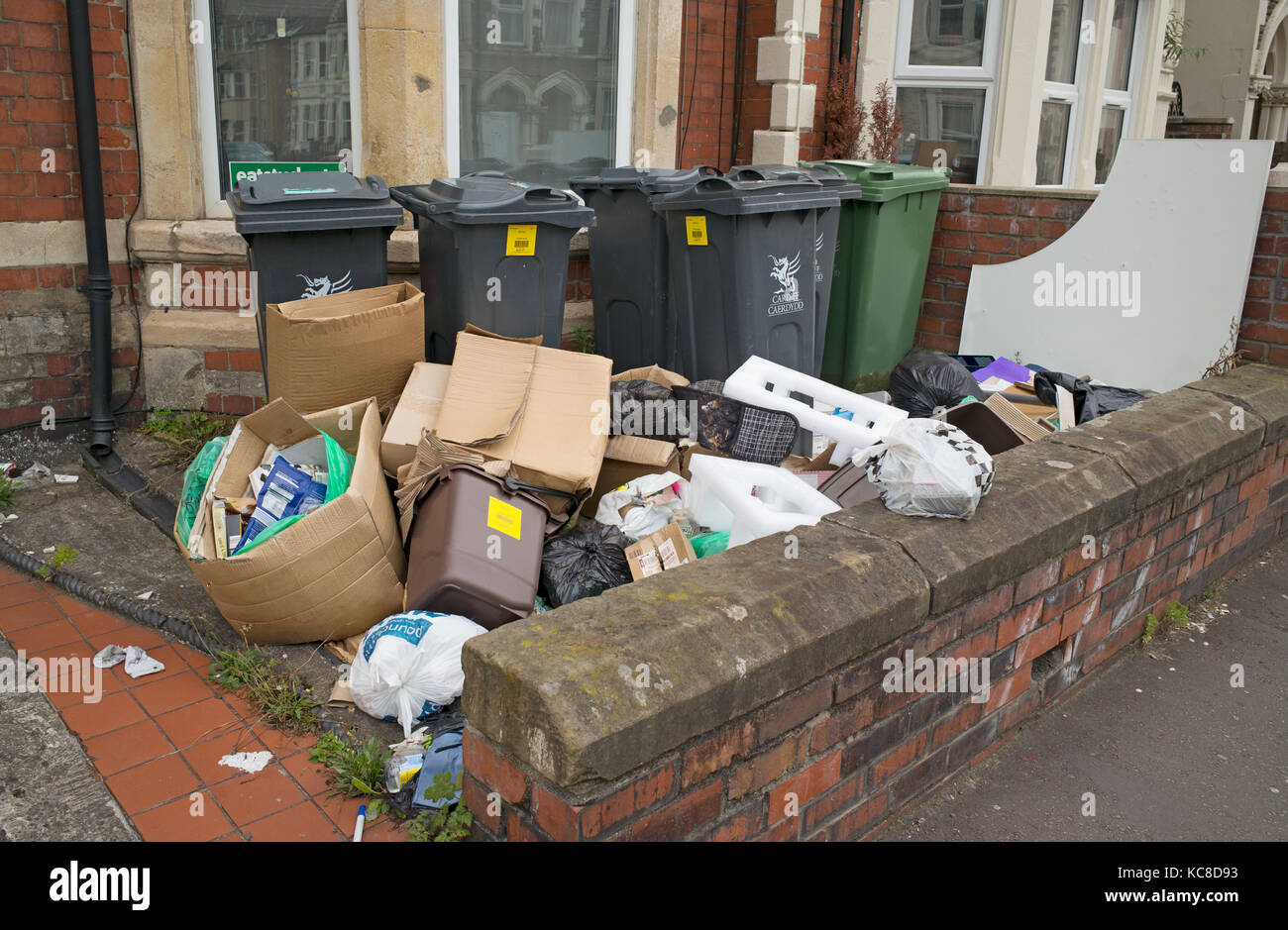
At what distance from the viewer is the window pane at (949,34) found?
8141 millimetres

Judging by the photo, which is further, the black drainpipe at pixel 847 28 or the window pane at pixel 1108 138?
the window pane at pixel 1108 138

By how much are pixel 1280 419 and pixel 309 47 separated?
4857 millimetres

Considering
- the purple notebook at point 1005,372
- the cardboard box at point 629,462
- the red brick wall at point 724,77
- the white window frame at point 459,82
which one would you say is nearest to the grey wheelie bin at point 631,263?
the white window frame at point 459,82

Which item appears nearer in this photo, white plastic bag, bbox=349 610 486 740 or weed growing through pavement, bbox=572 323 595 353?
white plastic bag, bbox=349 610 486 740

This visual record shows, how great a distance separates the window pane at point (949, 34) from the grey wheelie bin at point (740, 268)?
374cm

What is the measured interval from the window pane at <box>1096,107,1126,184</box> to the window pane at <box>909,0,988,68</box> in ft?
8.34

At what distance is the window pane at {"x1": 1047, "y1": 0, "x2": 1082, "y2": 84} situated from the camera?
8.84 meters

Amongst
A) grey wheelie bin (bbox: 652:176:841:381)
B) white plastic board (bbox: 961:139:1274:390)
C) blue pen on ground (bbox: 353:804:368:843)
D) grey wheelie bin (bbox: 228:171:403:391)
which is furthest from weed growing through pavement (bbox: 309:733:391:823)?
white plastic board (bbox: 961:139:1274:390)

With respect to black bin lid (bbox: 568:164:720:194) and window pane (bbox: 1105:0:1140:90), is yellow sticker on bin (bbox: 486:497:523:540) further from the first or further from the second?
window pane (bbox: 1105:0:1140:90)

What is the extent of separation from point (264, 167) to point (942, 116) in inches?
210

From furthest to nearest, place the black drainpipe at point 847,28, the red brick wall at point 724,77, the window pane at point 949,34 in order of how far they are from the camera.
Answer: the window pane at point 949,34
the black drainpipe at point 847,28
the red brick wall at point 724,77

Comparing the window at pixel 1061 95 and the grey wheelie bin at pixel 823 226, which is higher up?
the window at pixel 1061 95

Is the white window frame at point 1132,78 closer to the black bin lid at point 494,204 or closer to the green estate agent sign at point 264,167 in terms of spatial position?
the black bin lid at point 494,204

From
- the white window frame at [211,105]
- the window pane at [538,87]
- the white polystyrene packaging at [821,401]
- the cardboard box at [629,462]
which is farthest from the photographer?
the window pane at [538,87]
